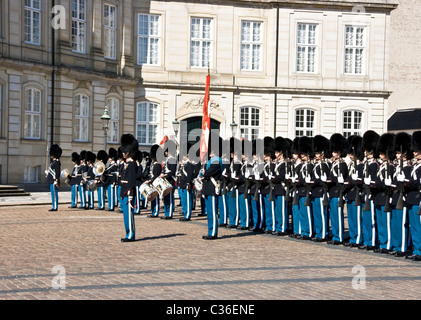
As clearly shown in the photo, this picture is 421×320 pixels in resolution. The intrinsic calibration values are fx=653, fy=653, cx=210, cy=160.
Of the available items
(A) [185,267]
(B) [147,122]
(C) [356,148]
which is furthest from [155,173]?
(B) [147,122]

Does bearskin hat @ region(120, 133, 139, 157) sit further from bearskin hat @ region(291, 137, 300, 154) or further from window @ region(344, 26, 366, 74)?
window @ region(344, 26, 366, 74)

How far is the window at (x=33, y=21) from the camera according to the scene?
87.0ft

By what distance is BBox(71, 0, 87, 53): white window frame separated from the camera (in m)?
28.8

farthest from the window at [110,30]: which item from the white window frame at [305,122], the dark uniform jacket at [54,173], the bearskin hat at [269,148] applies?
the bearskin hat at [269,148]

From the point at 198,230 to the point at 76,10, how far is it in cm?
1730

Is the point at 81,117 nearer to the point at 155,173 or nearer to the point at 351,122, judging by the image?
the point at 155,173

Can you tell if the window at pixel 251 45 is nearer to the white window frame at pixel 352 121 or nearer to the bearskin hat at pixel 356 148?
the white window frame at pixel 352 121

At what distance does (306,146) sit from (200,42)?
19846 mm

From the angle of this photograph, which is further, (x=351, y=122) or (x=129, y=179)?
(x=351, y=122)

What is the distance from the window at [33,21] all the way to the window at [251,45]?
10.8 m

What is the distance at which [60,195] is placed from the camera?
24.8m

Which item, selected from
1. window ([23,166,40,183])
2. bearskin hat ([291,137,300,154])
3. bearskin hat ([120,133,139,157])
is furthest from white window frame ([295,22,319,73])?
bearskin hat ([120,133,139,157])

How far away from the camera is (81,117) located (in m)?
29.1

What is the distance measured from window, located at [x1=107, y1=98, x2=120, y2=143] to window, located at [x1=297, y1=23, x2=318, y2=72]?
9.77m
